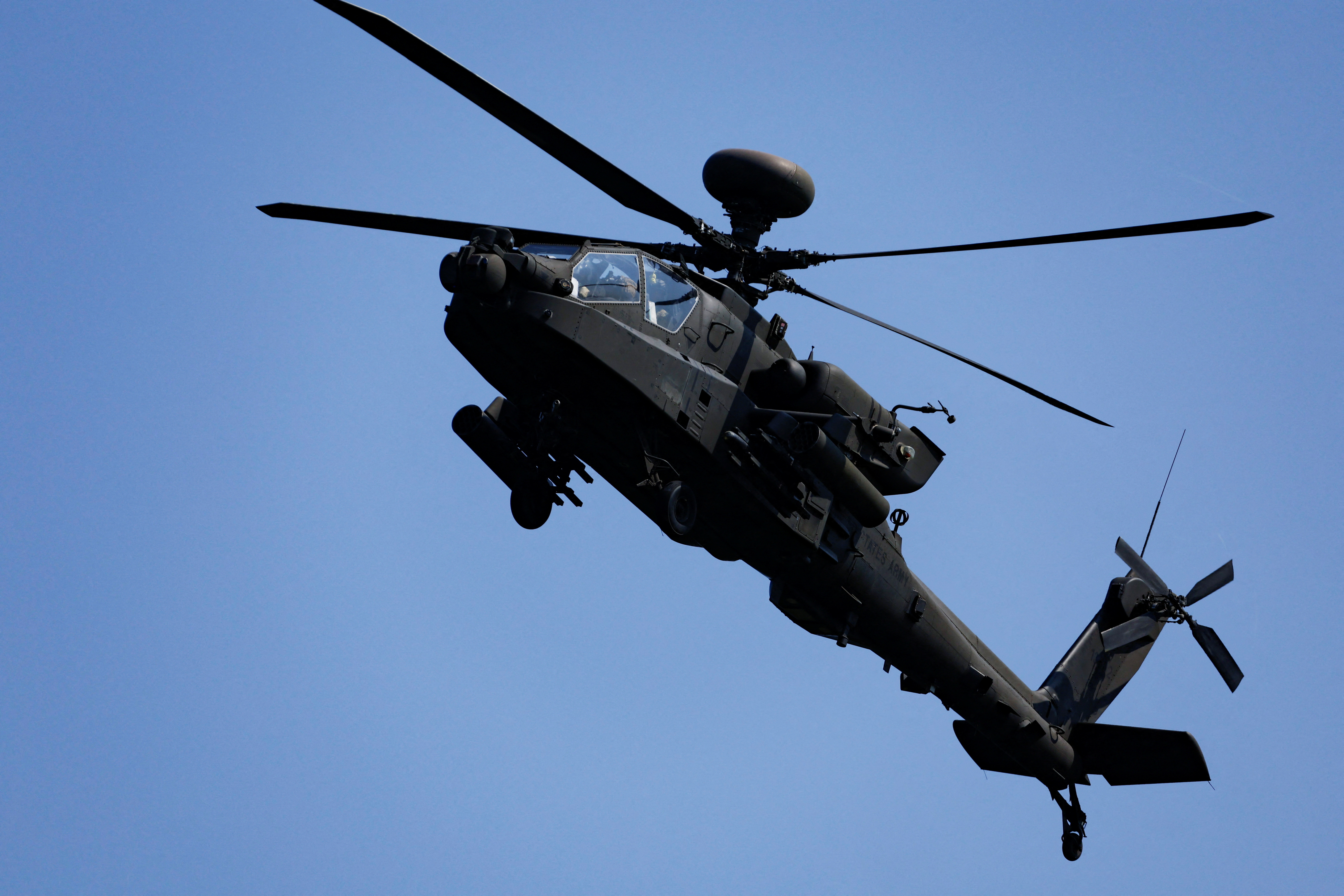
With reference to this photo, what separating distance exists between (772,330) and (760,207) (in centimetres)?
153

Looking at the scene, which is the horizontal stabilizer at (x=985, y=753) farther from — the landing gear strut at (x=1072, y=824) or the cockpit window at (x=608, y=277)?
the cockpit window at (x=608, y=277)

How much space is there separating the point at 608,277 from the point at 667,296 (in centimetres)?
89

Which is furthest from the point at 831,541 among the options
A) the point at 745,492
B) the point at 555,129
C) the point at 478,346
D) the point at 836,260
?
the point at 555,129

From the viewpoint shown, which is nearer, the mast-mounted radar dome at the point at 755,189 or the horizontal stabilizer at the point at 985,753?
the mast-mounted radar dome at the point at 755,189

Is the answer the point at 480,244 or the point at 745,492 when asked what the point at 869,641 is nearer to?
the point at 745,492

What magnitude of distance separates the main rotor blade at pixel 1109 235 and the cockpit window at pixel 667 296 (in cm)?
198

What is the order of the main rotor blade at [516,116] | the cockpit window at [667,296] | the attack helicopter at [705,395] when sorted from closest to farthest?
the main rotor blade at [516,116] → the attack helicopter at [705,395] → the cockpit window at [667,296]

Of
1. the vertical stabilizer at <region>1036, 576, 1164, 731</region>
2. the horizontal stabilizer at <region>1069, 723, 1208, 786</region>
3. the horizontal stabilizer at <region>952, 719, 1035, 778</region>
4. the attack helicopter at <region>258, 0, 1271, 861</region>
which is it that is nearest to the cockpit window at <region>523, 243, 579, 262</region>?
the attack helicopter at <region>258, 0, 1271, 861</region>

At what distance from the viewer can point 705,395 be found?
15.7m

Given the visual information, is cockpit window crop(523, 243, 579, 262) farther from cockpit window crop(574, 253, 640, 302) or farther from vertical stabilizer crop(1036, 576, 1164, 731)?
vertical stabilizer crop(1036, 576, 1164, 731)

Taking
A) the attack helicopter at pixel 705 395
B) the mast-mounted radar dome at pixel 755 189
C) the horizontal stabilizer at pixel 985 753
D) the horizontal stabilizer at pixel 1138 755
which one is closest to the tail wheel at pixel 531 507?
the attack helicopter at pixel 705 395

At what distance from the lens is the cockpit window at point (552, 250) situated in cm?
1491

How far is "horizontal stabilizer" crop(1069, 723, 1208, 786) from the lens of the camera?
67.1 feet

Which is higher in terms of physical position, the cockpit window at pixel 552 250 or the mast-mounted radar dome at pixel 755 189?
the mast-mounted radar dome at pixel 755 189
